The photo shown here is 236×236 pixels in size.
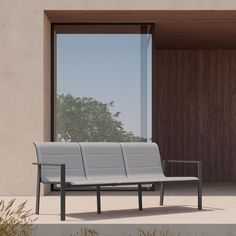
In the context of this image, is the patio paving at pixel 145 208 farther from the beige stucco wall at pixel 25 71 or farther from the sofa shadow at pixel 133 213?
the beige stucco wall at pixel 25 71

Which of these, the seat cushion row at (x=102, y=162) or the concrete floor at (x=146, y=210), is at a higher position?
the seat cushion row at (x=102, y=162)

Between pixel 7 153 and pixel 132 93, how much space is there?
216 centimetres

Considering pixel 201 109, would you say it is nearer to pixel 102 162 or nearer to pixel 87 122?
pixel 87 122

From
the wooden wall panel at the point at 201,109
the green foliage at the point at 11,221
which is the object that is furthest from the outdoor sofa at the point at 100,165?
the wooden wall panel at the point at 201,109

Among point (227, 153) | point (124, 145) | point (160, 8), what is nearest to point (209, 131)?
point (227, 153)

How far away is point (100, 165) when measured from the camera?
708 centimetres

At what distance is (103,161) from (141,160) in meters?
0.50

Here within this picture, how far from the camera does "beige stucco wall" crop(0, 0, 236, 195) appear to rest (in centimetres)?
917

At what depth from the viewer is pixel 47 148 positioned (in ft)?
22.5

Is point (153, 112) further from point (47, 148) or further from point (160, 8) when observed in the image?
point (47, 148)

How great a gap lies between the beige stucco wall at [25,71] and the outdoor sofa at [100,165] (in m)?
2.18

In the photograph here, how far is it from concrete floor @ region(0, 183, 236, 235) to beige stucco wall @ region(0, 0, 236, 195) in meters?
0.63

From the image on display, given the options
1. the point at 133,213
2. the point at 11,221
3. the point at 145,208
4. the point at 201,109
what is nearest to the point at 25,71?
the point at 145,208

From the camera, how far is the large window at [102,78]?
994 centimetres
